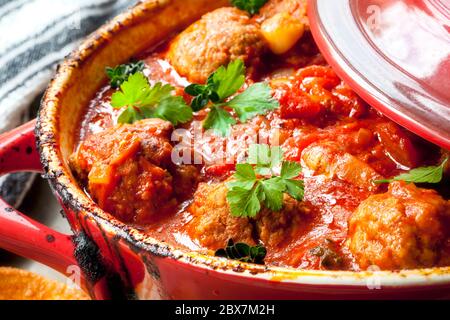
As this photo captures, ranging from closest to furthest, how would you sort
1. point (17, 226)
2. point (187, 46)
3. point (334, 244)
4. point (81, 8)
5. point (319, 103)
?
point (334, 244)
point (17, 226)
point (319, 103)
point (187, 46)
point (81, 8)

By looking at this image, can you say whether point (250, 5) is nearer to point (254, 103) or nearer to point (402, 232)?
point (254, 103)

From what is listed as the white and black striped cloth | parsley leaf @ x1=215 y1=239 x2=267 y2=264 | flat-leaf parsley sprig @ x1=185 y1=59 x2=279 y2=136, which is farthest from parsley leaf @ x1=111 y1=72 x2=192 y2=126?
the white and black striped cloth

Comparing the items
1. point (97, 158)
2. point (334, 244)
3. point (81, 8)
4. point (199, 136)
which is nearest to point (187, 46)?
point (199, 136)

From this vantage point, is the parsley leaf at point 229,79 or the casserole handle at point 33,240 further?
the parsley leaf at point 229,79

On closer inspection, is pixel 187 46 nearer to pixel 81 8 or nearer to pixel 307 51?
pixel 307 51

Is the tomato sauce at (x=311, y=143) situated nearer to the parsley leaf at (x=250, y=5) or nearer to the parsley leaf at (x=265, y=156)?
the parsley leaf at (x=265, y=156)

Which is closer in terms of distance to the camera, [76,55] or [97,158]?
[97,158]

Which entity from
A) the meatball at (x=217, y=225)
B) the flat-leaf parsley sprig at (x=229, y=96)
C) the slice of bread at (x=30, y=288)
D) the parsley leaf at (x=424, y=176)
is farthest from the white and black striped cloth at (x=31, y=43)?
the parsley leaf at (x=424, y=176)
